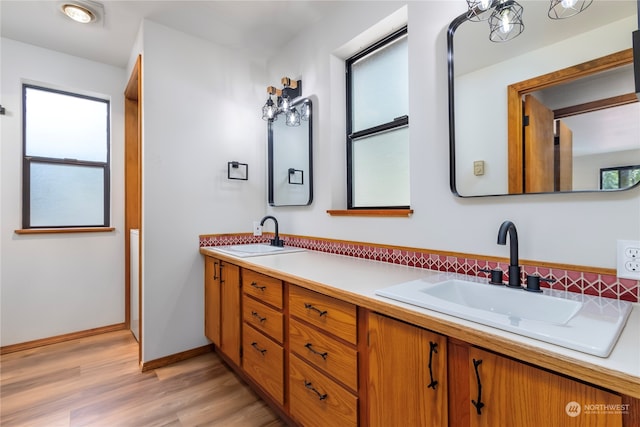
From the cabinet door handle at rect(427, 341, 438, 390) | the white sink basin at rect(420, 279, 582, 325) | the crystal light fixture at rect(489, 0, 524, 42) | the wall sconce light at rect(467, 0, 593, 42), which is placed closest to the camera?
the cabinet door handle at rect(427, 341, 438, 390)

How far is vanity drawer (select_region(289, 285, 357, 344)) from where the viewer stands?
3.62 ft

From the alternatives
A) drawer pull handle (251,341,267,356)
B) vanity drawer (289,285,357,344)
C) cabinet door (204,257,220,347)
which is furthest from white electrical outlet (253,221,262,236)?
vanity drawer (289,285,357,344)

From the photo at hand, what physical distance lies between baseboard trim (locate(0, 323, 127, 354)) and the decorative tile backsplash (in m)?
1.42

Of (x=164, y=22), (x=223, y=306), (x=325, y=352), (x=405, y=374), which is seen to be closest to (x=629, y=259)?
(x=405, y=374)

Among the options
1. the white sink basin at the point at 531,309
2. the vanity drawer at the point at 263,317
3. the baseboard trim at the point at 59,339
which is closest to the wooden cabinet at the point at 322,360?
the vanity drawer at the point at 263,317

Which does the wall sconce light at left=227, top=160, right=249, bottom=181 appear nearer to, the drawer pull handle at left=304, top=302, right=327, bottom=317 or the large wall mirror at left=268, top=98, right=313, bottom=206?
the large wall mirror at left=268, top=98, right=313, bottom=206

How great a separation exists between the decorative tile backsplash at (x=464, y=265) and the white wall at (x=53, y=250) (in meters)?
1.22

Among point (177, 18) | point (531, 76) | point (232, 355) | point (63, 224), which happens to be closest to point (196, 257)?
point (232, 355)

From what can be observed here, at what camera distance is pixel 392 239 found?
1660mm

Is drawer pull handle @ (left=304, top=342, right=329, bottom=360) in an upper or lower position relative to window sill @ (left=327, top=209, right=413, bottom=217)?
lower

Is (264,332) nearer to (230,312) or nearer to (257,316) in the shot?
(257,316)

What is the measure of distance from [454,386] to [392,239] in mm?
914

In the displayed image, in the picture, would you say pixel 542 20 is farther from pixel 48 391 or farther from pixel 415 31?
pixel 48 391

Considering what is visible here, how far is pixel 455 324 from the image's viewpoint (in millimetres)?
769
